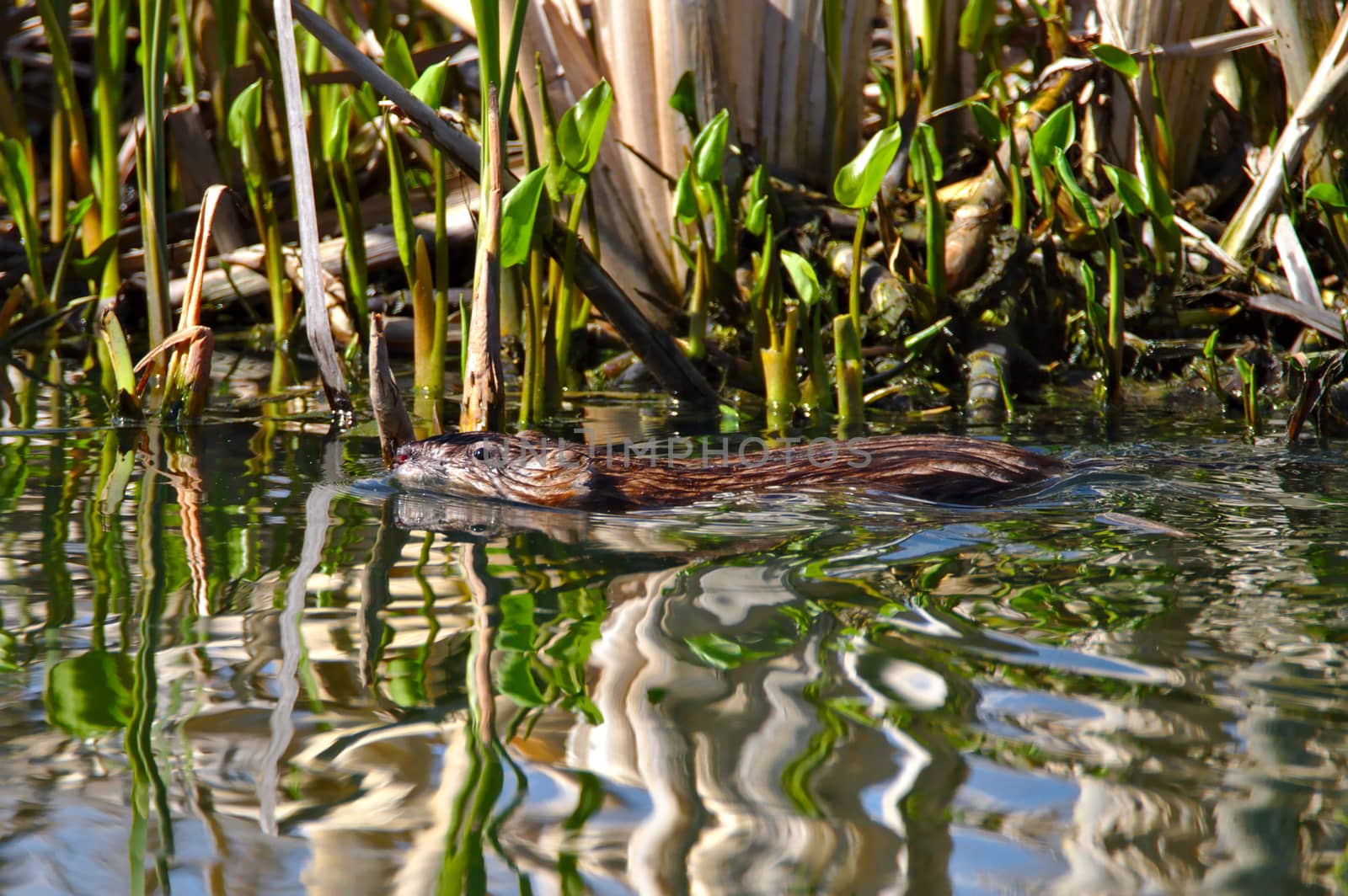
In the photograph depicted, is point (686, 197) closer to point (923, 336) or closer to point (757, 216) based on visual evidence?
point (757, 216)

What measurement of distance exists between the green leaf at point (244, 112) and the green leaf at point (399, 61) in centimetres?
67

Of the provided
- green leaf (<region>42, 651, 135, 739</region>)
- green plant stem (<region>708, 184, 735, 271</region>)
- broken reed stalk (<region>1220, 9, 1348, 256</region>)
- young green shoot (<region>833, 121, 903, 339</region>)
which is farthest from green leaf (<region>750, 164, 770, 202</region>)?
green leaf (<region>42, 651, 135, 739</region>)

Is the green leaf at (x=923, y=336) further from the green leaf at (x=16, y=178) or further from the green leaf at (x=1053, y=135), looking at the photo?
the green leaf at (x=16, y=178)

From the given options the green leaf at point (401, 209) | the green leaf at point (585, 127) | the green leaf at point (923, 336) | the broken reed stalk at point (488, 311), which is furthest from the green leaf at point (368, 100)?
the green leaf at point (923, 336)

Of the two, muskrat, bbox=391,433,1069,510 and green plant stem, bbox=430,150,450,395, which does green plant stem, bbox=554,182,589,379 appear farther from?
muskrat, bbox=391,433,1069,510

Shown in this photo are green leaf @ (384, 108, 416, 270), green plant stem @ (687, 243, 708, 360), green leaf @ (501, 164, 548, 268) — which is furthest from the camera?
green plant stem @ (687, 243, 708, 360)

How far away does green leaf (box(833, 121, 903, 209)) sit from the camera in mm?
3418

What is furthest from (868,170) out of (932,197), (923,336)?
(923,336)

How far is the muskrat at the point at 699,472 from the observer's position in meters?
2.96

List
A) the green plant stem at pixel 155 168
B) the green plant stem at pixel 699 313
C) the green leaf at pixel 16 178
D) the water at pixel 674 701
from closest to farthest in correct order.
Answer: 1. the water at pixel 674 701
2. the green plant stem at pixel 155 168
3. the green plant stem at pixel 699 313
4. the green leaf at pixel 16 178

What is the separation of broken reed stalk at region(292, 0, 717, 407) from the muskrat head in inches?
27.5

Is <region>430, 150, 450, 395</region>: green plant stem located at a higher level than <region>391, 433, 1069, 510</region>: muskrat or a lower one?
higher

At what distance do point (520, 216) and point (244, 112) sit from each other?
1.70 metres

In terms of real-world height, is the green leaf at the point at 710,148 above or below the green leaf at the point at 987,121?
below
